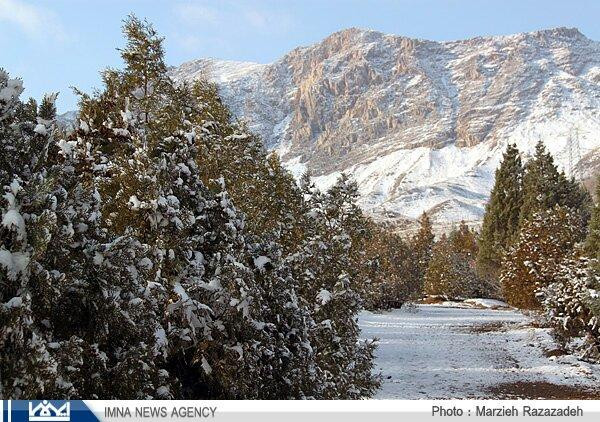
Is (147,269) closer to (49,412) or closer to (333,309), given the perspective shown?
(49,412)

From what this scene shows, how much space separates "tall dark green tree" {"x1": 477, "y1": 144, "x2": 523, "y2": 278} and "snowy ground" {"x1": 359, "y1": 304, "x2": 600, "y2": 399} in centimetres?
1207

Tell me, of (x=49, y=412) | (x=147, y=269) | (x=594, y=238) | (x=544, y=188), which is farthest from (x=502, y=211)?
(x=49, y=412)

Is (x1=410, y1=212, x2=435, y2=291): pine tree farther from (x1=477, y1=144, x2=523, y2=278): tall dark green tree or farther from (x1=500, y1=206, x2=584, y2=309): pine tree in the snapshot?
(x1=500, y1=206, x2=584, y2=309): pine tree

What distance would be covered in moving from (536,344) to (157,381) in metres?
21.4

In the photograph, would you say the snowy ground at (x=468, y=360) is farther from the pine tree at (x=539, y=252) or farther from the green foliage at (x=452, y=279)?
the green foliage at (x=452, y=279)

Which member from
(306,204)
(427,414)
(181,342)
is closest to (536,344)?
(306,204)

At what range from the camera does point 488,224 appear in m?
47.8

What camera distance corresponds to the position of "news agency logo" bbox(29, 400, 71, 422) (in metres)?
4.18

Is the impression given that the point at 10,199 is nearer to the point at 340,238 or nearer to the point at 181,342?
the point at 181,342

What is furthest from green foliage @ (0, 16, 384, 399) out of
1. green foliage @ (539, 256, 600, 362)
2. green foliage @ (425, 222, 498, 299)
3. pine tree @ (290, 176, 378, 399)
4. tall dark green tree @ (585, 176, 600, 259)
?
green foliage @ (425, 222, 498, 299)

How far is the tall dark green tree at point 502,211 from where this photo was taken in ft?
151

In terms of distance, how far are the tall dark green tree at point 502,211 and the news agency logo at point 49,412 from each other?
44535 mm

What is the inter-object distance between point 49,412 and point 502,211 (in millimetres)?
46182

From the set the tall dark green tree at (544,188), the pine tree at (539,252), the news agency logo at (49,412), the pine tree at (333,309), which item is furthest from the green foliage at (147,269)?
the tall dark green tree at (544,188)
